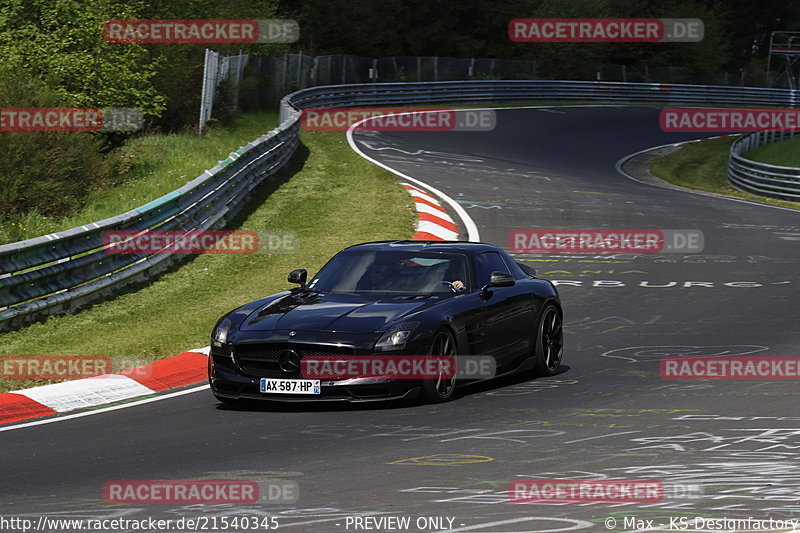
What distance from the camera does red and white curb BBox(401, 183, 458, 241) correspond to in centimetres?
2079

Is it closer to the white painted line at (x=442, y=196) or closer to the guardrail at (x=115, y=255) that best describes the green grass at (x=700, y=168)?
the white painted line at (x=442, y=196)

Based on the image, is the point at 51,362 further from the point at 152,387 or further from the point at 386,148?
the point at 386,148

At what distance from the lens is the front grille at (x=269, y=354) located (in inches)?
383

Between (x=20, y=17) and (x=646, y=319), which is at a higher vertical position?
(x=20, y=17)

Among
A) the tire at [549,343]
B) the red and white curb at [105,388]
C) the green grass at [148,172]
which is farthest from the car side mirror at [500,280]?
the green grass at [148,172]

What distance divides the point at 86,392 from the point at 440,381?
10.5 ft

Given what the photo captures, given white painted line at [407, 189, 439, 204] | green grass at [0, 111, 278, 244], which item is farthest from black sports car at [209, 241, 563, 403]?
white painted line at [407, 189, 439, 204]

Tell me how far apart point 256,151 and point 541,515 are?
63.4 feet

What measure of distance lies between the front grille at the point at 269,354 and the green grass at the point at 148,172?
343 inches

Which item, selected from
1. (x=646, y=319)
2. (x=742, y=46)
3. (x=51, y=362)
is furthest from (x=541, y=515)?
(x=742, y=46)

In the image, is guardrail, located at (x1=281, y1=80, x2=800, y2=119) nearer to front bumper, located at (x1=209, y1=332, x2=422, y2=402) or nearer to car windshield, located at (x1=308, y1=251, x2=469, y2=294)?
car windshield, located at (x1=308, y1=251, x2=469, y2=294)

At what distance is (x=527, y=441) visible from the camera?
8.41 meters

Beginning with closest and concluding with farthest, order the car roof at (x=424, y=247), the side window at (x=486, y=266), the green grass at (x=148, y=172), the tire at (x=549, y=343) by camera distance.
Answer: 1. the side window at (x=486, y=266)
2. the car roof at (x=424, y=247)
3. the tire at (x=549, y=343)
4. the green grass at (x=148, y=172)

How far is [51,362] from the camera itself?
38.6 feet
